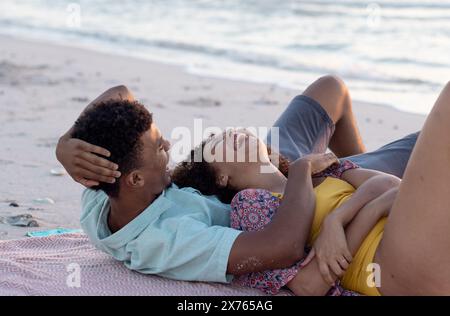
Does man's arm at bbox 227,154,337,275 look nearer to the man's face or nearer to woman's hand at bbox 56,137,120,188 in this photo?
the man's face

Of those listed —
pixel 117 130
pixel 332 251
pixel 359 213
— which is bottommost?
pixel 332 251

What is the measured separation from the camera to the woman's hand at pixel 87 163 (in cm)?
291

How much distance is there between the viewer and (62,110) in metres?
6.88

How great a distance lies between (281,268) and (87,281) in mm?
759

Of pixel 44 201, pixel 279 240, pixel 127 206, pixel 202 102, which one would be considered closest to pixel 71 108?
pixel 202 102

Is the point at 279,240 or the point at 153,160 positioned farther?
the point at 153,160

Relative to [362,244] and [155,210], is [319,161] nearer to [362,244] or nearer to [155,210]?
[362,244]

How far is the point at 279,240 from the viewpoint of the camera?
287cm

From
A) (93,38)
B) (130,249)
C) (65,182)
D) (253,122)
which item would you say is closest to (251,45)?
(93,38)

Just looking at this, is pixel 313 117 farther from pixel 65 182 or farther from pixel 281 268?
pixel 65 182

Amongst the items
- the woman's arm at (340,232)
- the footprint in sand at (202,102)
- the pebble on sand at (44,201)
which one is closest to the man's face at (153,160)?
the woman's arm at (340,232)

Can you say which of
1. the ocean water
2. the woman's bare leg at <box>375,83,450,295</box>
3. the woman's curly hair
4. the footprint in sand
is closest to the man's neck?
the woman's curly hair

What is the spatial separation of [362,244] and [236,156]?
0.67m

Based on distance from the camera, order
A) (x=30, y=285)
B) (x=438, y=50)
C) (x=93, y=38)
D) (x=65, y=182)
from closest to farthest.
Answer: (x=30, y=285) → (x=65, y=182) → (x=438, y=50) → (x=93, y=38)
